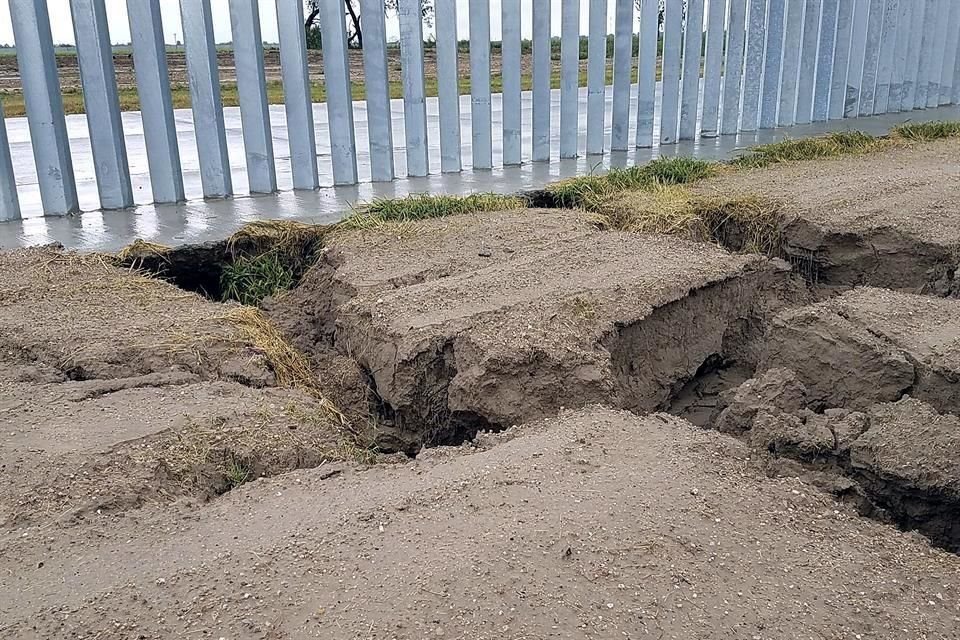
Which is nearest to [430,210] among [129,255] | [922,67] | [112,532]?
[129,255]

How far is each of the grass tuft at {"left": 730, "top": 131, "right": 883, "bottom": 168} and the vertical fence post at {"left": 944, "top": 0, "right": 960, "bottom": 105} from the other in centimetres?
348

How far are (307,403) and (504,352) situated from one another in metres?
0.77

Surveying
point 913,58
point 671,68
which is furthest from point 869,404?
→ point 913,58

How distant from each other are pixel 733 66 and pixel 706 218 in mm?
3328

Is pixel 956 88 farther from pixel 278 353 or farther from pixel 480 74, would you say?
pixel 278 353

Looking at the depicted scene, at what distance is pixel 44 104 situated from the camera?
5398mm

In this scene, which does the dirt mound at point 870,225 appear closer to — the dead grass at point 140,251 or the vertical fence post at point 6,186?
the dead grass at point 140,251

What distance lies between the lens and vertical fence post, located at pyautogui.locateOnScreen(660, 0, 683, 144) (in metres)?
7.43

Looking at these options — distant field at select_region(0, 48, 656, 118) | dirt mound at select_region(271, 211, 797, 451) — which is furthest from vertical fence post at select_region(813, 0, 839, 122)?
dirt mound at select_region(271, 211, 797, 451)

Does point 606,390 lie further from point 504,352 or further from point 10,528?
point 10,528

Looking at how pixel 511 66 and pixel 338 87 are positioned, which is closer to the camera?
pixel 338 87

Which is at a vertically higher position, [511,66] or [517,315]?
[511,66]

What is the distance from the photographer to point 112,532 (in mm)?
2416

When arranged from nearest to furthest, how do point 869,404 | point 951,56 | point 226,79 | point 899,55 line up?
point 869,404 → point 899,55 → point 951,56 → point 226,79
